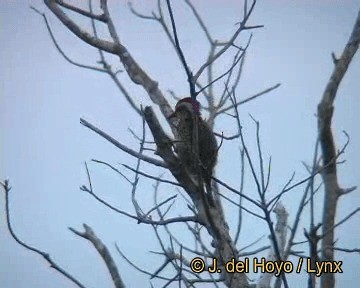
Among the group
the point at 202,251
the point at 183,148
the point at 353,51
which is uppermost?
the point at 353,51

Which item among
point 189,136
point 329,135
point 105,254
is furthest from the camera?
point 189,136

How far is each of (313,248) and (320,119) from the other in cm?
84

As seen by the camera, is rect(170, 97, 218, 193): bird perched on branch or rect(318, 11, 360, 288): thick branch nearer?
rect(318, 11, 360, 288): thick branch

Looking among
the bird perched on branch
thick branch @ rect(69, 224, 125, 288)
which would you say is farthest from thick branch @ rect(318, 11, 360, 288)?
thick branch @ rect(69, 224, 125, 288)

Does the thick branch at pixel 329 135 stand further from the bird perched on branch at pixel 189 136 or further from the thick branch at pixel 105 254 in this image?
the thick branch at pixel 105 254

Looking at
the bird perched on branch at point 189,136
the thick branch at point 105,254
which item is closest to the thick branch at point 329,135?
the bird perched on branch at point 189,136

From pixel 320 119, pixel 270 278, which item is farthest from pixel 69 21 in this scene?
pixel 270 278

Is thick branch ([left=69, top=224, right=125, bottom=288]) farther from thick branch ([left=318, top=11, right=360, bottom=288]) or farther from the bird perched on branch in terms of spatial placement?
thick branch ([left=318, top=11, right=360, bottom=288])

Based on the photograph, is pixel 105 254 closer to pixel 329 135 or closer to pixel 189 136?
pixel 189 136

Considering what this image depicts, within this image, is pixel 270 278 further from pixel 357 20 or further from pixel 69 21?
pixel 69 21

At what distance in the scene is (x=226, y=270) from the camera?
5.63 feet

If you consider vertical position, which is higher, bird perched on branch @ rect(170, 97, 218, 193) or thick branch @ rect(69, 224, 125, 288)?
bird perched on branch @ rect(170, 97, 218, 193)

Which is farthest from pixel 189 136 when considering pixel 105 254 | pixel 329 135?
pixel 105 254

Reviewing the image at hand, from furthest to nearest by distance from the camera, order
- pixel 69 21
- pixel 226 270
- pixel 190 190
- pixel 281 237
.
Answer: pixel 281 237 → pixel 69 21 → pixel 190 190 → pixel 226 270
